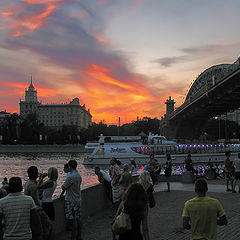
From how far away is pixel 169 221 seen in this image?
32.5 ft

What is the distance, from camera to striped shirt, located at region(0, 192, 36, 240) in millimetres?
4691

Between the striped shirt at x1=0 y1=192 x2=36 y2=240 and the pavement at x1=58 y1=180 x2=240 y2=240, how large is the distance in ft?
14.1

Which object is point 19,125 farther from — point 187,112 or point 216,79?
point 216,79

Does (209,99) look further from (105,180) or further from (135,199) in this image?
(135,199)

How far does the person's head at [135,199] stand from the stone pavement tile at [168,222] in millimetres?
4314

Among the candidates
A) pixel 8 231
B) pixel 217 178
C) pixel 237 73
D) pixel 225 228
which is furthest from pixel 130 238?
pixel 237 73

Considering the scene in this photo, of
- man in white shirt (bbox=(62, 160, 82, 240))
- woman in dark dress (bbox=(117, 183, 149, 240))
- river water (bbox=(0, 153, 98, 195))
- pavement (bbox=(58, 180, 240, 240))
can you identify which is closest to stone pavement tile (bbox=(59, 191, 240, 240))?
pavement (bbox=(58, 180, 240, 240))

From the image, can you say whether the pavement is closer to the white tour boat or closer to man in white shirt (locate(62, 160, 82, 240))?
man in white shirt (locate(62, 160, 82, 240))

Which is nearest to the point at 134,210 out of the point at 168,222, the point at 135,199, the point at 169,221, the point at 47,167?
the point at 135,199

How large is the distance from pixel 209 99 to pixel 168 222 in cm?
4574

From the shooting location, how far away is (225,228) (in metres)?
8.76

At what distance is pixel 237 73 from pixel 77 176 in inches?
1397

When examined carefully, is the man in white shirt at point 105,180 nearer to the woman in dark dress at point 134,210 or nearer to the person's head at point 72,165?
the person's head at point 72,165

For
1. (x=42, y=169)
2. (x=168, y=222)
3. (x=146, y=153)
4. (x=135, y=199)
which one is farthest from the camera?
(x=146, y=153)
